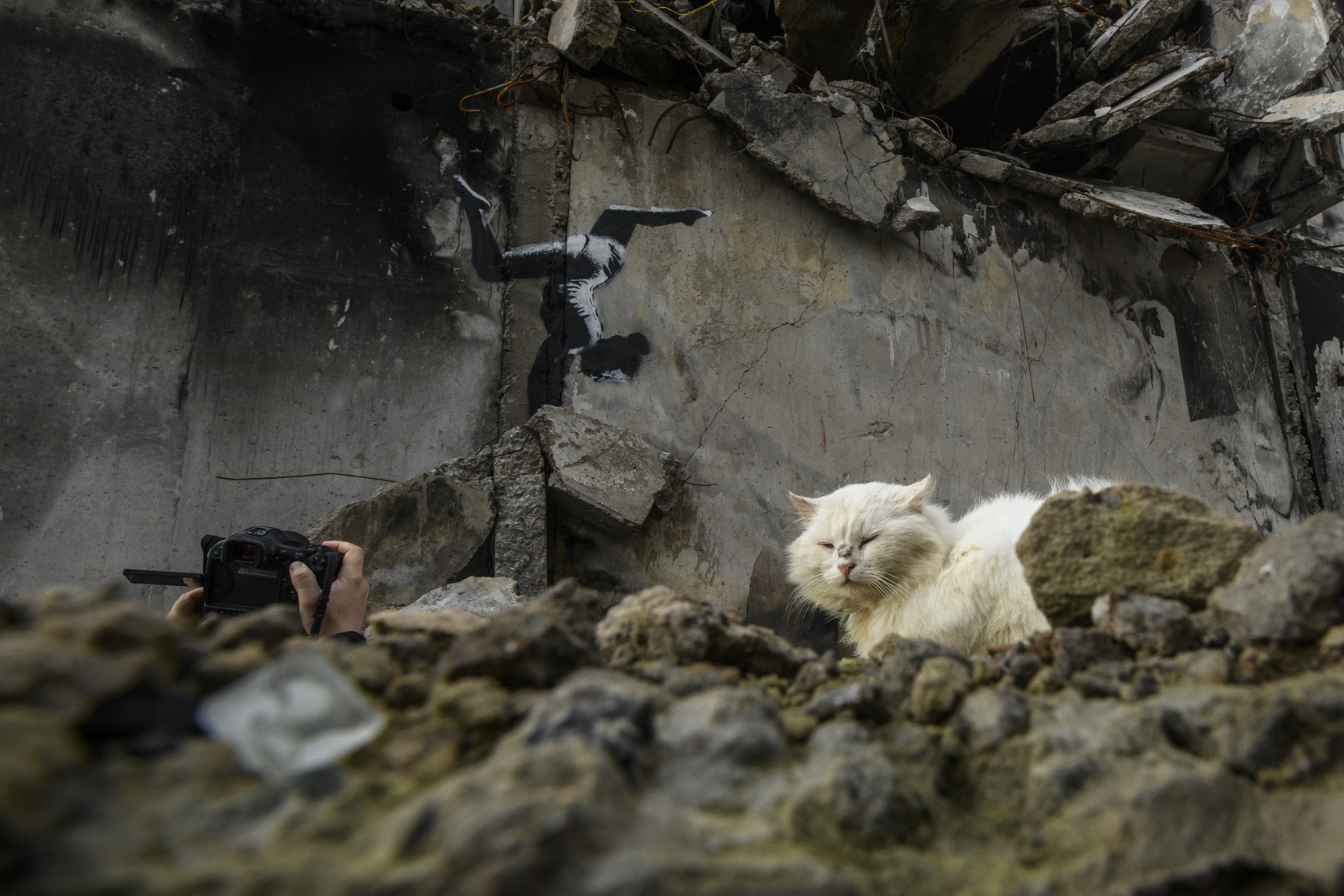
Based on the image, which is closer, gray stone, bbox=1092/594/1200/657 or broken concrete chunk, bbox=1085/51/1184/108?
gray stone, bbox=1092/594/1200/657

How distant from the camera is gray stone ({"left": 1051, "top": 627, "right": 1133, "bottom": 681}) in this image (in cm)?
179

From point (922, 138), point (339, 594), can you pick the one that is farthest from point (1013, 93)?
point (339, 594)

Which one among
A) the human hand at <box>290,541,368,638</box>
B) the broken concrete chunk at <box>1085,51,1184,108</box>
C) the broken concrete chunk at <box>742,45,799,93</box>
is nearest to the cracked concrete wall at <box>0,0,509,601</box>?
the human hand at <box>290,541,368,638</box>

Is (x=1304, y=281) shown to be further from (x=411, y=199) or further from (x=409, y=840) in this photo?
(x=409, y=840)

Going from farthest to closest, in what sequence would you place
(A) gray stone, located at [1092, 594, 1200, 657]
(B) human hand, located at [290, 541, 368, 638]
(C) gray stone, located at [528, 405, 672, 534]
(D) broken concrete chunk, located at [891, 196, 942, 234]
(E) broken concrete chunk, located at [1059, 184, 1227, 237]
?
(E) broken concrete chunk, located at [1059, 184, 1227, 237] < (D) broken concrete chunk, located at [891, 196, 942, 234] < (C) gray stone, located at [528, 405, 672, 534] < (B) human hand, located at [290, 541, 368, 638] < (A) gray stone, located at [1092, 594, 1200, 657]

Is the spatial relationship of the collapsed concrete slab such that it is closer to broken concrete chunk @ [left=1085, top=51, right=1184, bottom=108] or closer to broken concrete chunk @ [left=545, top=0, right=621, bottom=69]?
broken concrete chunk @ [left=545, top=0, right=621, bottom=69]

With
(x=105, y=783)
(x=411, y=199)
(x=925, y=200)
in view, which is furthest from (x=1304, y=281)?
(x=105, y=783)

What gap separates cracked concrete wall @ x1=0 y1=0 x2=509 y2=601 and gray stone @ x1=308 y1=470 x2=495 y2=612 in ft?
1.03

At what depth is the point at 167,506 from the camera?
14.2 ft

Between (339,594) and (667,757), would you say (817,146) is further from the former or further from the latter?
(667,757)

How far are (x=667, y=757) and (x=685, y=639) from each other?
54 centimetres

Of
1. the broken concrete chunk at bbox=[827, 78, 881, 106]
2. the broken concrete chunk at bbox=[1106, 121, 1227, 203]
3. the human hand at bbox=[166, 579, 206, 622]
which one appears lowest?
the human hand at bbox=[166, 579, 206, 622]

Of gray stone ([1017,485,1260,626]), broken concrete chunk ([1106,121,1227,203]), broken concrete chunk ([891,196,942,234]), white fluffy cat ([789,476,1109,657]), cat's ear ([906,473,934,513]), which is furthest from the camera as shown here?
broken concrete chunk ([1106,121,1227,203])

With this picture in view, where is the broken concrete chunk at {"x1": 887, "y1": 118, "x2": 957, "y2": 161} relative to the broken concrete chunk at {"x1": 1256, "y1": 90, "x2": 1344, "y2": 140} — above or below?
below
